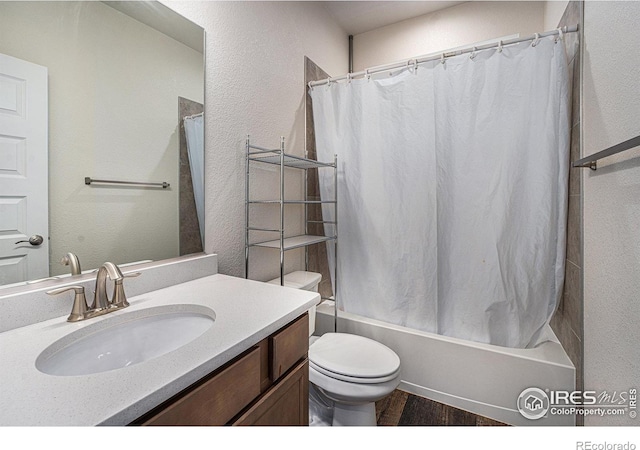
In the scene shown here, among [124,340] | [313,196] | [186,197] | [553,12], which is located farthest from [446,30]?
[124,340]

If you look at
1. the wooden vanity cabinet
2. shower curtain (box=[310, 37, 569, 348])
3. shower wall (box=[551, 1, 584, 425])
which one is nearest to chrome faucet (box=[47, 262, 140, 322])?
the wooden vanity cabinet

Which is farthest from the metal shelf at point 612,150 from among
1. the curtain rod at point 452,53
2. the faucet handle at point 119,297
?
the faucet handle at point 119,297

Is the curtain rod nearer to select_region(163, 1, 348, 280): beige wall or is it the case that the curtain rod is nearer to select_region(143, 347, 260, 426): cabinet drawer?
select_region(163, 1, 348, 280): beige wall

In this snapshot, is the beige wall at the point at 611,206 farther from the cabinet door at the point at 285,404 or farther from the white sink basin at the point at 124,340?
the white sink basin at the point at 124,340

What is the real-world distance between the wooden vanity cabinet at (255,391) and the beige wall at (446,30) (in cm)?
236

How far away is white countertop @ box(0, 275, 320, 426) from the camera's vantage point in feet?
1.52

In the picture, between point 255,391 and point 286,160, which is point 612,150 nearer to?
point 255,391

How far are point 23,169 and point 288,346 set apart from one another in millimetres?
888

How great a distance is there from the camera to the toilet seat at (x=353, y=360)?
4.04 feet

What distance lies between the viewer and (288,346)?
0.86m

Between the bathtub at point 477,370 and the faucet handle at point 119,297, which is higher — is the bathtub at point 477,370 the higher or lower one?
the lower one

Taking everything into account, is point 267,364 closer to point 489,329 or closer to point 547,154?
point 489,329
